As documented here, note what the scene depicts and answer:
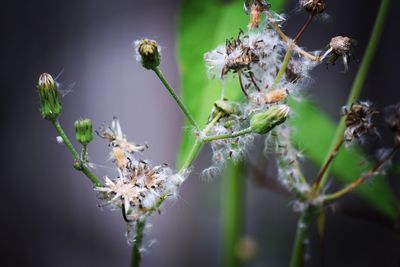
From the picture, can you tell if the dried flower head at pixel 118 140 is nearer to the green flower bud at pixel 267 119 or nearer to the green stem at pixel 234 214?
the green flower bud at pixel 267 119

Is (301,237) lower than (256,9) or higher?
lower

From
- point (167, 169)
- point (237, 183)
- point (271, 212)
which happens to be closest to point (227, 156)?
point (167, 169)

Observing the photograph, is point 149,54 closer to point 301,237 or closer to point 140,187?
point 140,187

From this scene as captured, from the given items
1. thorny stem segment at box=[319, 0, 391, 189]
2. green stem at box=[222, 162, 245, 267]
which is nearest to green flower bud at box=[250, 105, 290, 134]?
thorny stem segment at box=[319, 0, 391, 189]

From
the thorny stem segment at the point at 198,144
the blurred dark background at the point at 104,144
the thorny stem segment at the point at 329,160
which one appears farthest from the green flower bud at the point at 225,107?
the blurred dark background at the point at 104,144

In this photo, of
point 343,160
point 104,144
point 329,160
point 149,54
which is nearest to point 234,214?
point 343,160
